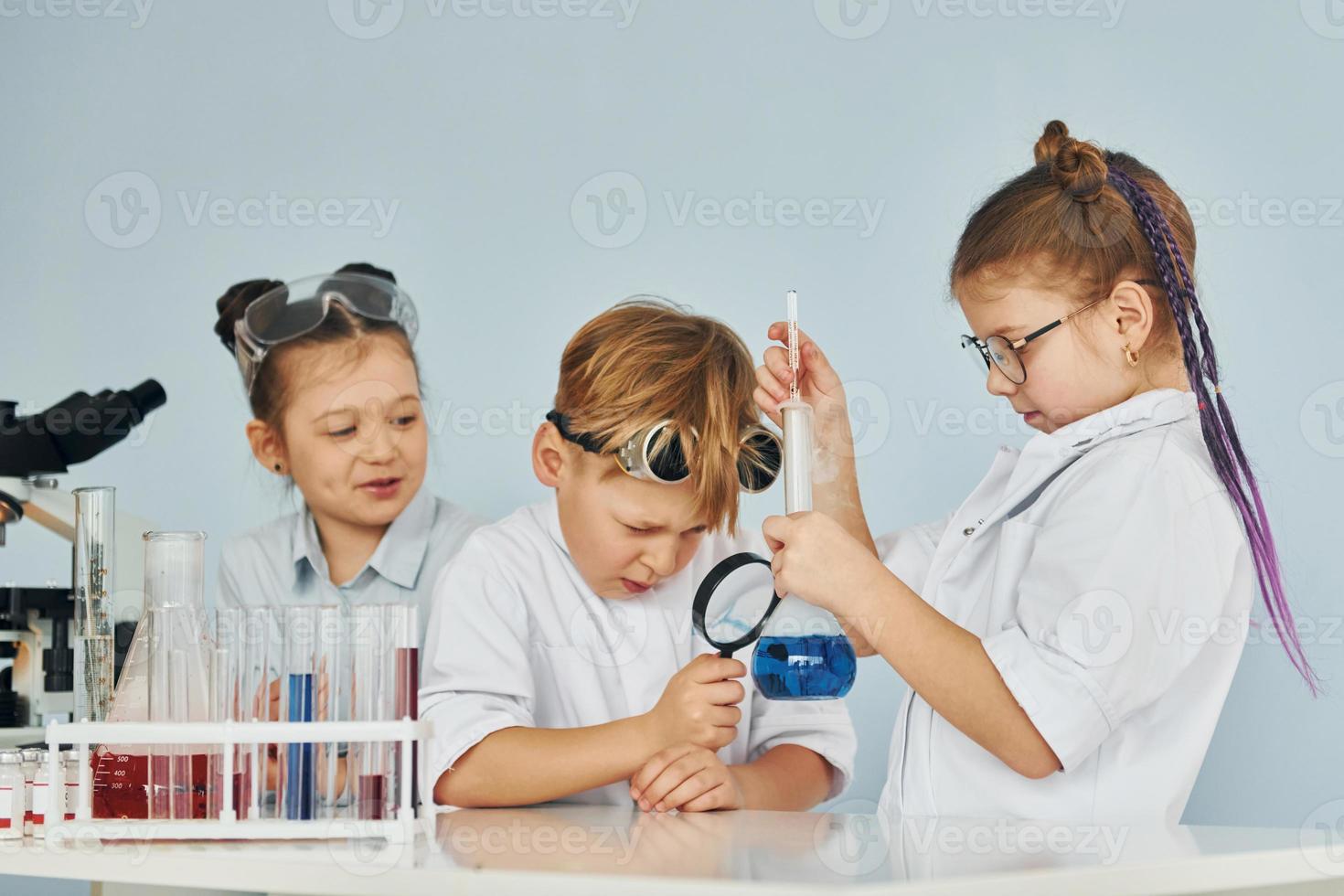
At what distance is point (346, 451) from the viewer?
2090mm

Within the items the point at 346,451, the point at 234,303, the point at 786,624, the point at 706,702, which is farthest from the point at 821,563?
the point at 234,303

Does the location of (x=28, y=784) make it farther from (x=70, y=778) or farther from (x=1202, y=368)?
(x=1202, y=368)

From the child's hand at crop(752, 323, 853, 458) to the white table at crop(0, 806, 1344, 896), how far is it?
1.98ft

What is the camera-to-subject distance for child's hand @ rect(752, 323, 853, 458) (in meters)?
1.58

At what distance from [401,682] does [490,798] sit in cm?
45

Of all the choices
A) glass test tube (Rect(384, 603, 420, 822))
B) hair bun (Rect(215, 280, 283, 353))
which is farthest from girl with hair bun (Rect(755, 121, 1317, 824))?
hair bun (Rect(215, 280, 283, 353))

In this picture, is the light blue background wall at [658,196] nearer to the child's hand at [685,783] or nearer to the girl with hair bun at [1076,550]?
the girl with hair bun at [1076,550]

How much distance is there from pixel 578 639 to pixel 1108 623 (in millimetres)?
733

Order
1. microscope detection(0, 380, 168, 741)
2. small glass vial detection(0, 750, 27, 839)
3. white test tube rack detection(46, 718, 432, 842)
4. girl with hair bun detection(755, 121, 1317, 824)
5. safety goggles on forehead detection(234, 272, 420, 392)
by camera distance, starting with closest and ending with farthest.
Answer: white test tube rack detection(46, 718, 432, 842) < small glass vial detection(0, 750, 27, 839) < girl with hair bun detection(755, 121, 1317, 824) < microscope detection(0, 380, 168, 741) < safety goggles on forehead detection(234, 272, 420, 392)

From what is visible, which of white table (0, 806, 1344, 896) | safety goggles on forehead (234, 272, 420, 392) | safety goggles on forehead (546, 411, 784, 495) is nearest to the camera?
white table (0, 806, 1344, 896)

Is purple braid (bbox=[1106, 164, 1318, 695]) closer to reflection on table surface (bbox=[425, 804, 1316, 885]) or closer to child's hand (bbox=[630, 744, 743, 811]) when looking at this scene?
reflection on table surface (bbox=[425, 804, 1316, 885])

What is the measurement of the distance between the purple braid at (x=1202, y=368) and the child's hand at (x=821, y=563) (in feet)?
1.29

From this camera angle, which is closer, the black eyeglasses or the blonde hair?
the black eyeglasses

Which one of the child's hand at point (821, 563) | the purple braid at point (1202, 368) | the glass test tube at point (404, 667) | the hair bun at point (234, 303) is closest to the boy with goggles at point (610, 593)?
the child's hand at point (821, 563)
